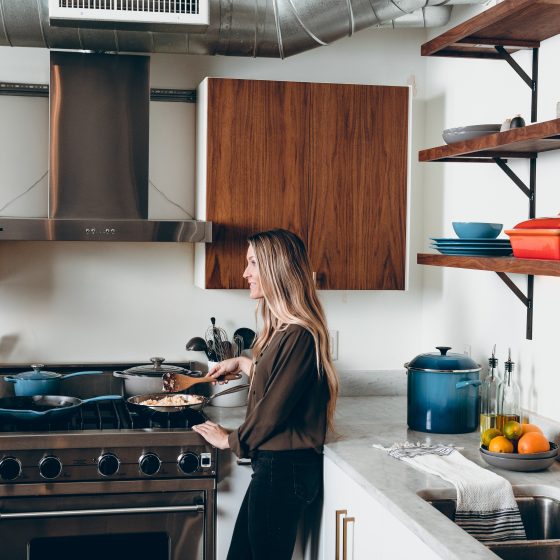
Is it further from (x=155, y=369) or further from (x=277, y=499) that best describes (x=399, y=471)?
(x=155, y=369)

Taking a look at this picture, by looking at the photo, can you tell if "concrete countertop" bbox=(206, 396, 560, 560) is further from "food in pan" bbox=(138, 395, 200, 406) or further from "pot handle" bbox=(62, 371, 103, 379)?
"pot handle" bbox=(62, 371, 103, 379)

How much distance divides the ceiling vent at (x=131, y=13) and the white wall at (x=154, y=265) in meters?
0.75

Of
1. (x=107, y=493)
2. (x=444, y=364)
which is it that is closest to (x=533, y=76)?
(x=444, y=364)

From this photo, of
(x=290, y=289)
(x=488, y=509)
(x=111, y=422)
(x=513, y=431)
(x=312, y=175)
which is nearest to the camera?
(x=488, y=509)

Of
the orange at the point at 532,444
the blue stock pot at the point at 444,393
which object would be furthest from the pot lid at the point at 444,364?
the orange at the point at 532,444

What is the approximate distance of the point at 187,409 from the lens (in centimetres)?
313

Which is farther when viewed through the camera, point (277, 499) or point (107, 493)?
point (107, 493)

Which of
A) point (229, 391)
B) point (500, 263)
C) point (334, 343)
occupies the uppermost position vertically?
point (500, 263)

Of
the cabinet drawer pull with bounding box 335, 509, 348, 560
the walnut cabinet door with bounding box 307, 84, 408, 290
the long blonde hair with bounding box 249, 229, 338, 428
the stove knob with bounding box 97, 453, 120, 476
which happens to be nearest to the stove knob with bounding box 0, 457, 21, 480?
the stove knob with bounding box 97, 453, 120, 476

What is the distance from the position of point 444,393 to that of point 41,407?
1.42 m

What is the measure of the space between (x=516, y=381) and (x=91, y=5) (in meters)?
1.85

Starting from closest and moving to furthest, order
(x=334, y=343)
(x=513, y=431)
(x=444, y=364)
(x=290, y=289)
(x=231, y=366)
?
1. (x=513, y=431)
2. (x=290, y=289)
3. (x=444, y=364)
4. (x=231, y=366)
5. (x=334, y=343)

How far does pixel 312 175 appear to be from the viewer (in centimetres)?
334

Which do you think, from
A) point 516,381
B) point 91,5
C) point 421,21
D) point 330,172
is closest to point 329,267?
point 330,172
